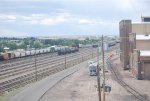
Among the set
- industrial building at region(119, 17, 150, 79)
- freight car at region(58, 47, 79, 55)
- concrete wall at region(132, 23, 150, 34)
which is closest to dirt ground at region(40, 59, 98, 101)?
industrial building at region(119, 17, 150, 79)

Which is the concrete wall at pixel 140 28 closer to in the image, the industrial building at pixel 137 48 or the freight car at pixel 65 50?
the industrial building at pixel 137 48

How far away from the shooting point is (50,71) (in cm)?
7506

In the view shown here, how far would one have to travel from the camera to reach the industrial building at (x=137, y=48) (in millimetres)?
58500

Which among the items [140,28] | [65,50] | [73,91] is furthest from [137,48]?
[65,50]

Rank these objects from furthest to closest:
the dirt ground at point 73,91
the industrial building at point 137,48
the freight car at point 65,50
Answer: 1. the freight car at point 65,50
2. the industrial building at point 137,48
3. the dirt ground at point 73,91

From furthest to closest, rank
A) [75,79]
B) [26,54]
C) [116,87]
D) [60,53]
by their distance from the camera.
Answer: [60,53], [26,54], [75,79], [116,87]

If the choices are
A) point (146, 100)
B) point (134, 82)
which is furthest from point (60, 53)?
point (146, 100)

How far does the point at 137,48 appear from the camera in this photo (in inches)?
2751

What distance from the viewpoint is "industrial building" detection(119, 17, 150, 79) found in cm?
5850

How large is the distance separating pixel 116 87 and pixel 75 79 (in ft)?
39.6

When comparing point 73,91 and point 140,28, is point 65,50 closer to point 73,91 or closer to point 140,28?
point 140,28

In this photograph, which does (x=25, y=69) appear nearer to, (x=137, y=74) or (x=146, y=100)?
(x=137, y=74)

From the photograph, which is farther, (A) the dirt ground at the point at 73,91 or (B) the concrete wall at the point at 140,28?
(B) the concrete wall at the point at 140,28

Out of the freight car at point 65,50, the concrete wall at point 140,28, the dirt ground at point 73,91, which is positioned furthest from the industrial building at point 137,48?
the freight car at point 65,50
